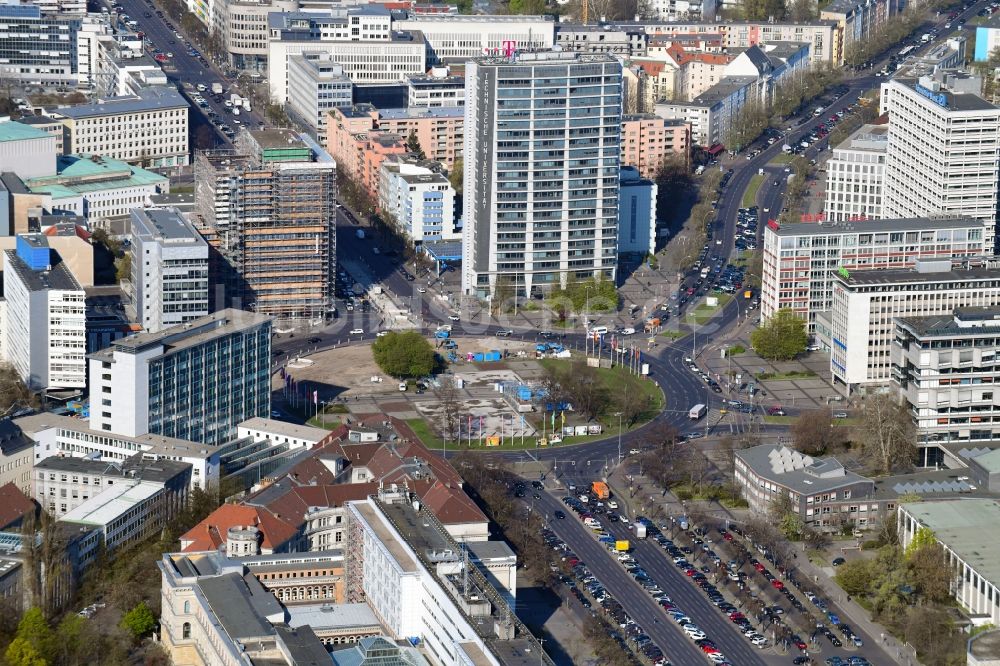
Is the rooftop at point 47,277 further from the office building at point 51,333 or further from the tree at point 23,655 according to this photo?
the tree at point 23,655

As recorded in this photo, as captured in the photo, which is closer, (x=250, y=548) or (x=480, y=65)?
(x=250, y=548)

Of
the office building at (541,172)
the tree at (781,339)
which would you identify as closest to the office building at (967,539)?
the tree at (781,339)

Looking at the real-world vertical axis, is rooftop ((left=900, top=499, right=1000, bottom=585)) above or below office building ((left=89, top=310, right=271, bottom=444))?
below

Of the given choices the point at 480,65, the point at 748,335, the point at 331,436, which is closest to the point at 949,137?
the point at 748,335

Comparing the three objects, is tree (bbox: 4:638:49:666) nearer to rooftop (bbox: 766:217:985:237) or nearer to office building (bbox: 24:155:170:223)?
rooftop (bbox: 766:217:985:237)

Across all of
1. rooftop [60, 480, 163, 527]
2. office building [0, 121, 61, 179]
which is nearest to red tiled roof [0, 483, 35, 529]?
rooftop [60, 480, 163, 527]

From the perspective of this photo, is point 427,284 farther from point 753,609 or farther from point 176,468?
point 753,609
